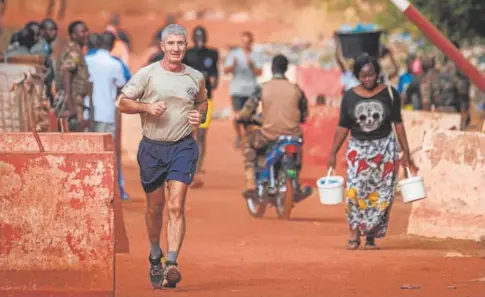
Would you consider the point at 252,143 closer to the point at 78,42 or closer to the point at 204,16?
the point at 78,42

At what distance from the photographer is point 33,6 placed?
7838cm

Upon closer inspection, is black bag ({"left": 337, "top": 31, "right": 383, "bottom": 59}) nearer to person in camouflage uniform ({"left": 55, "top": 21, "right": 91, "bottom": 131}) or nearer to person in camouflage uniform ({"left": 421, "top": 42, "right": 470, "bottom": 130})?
person in camouflage uniform ({"left": 421, "top": 42, "right": 470, "bottom": 130})

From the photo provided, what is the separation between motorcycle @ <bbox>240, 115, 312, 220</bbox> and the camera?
16.1 meters

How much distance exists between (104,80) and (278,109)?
2.10 m

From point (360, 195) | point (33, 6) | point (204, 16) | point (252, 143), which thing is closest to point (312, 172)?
point (252, 143)

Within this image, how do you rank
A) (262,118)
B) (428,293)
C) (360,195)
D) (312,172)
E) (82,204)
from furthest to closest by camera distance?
(312,172), (262,118), (360,195), (428,293), (82,204)

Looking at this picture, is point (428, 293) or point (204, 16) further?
point (204, 16)

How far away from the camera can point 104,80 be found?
16812 mm

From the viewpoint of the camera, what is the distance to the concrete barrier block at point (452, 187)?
13.7 meters

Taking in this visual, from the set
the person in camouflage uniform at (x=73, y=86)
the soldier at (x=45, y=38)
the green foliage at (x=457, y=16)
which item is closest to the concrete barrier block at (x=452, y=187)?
the person in camouflage uniform at (x=73, y=86)

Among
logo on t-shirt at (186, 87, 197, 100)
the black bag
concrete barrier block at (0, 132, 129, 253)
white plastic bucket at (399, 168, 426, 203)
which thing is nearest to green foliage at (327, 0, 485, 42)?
the black bag

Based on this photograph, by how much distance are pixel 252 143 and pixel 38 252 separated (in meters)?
7.28

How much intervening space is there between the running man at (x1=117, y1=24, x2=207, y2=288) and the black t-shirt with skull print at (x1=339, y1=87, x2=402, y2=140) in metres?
2.69

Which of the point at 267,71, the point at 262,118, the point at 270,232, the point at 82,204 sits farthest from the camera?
the point at 267,71
